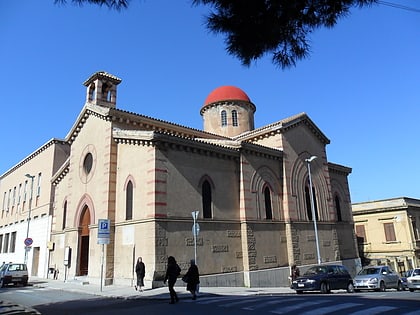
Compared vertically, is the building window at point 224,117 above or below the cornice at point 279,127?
above

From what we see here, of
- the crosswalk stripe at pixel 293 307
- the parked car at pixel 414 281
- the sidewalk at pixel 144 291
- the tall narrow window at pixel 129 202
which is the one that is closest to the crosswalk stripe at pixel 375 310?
the crosswalk stripe at pixel 293 307

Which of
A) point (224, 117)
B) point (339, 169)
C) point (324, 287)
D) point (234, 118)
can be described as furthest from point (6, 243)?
point (339, 169)

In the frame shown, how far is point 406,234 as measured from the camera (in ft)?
118

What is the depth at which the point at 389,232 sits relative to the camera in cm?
3722

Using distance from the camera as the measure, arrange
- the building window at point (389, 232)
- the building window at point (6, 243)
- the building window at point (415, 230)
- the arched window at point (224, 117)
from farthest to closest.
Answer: the building window at point (389, 232) < the building window at point (415, 230) < the building window at point (6, 243) < the arched window at point (224, 117)

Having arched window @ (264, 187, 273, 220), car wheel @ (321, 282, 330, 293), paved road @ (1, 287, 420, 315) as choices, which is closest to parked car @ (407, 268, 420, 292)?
car wheel @ (321, 282, 330, 293)

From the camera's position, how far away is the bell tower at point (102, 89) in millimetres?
23453

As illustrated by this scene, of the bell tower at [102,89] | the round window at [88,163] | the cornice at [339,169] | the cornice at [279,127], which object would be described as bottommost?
the round window at [88,163]

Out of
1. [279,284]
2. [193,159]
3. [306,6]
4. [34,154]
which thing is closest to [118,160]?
[193,159]

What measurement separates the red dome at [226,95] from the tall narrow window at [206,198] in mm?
13415

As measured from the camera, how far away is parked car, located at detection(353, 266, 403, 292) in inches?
739

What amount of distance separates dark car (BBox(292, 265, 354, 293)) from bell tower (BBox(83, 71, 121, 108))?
626 inches

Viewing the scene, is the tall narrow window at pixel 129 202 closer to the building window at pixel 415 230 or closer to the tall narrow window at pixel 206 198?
the tall narrow window at pixel 206 198

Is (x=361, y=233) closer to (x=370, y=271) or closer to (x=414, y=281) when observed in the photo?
(x=414, y=281)
